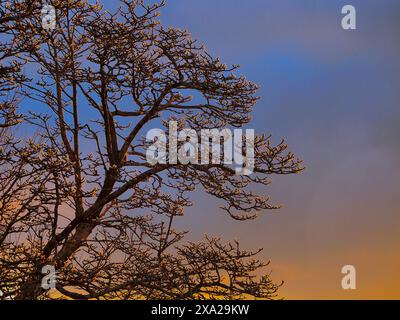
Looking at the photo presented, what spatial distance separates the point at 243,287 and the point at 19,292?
4.34 meters

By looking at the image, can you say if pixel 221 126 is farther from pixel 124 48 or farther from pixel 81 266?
pixel 81 266

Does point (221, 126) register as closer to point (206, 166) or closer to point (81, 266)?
point (206, 166)

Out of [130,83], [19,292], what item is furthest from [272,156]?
[19,292]

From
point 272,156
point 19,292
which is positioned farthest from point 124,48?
point 19,292

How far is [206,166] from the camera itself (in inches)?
536

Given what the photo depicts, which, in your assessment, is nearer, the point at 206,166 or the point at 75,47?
the point at 206,166

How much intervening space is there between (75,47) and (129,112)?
6.80 ft

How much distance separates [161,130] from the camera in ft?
46.7
